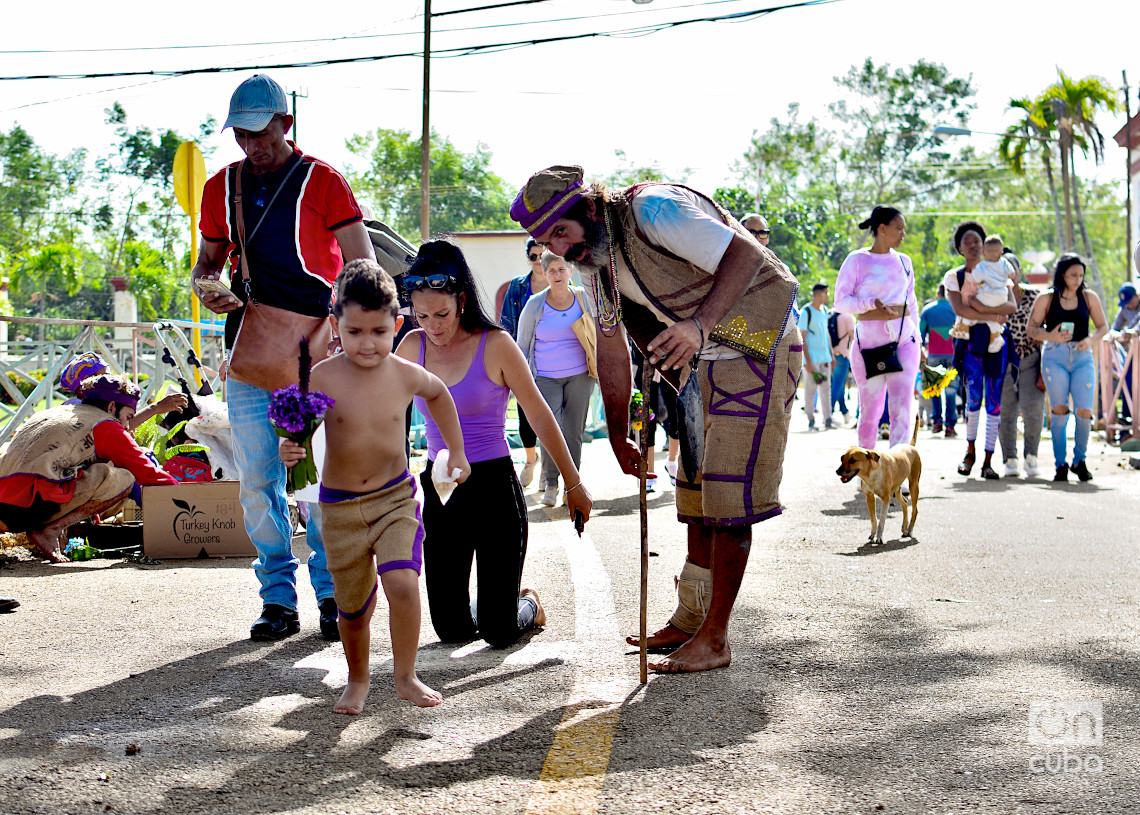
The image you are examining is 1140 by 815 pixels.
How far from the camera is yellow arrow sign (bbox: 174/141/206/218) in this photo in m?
11.9

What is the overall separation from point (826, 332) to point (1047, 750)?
1546 centimetres

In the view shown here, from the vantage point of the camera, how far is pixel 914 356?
361 inches

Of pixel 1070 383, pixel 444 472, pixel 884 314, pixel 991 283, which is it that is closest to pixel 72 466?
pixel 444 472

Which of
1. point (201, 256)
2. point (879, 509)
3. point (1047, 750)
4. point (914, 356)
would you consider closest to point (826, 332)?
point (914, 356)

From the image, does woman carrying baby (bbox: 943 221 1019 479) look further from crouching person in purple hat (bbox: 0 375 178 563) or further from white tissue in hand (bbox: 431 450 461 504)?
white tissue in hand (bbox: 431 450 461 504)

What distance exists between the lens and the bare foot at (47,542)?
711cm

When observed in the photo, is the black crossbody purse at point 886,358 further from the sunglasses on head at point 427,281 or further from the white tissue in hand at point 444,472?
the white tissue in hand at point 444,472

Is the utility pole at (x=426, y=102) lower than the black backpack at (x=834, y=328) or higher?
higher

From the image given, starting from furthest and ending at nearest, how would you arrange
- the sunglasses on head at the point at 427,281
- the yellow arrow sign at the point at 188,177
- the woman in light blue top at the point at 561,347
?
the yellow arrow sign at the point at 188,177 < the woman in light blue top at the point at 561,347 < the sunglasses on head at the point at 427,281

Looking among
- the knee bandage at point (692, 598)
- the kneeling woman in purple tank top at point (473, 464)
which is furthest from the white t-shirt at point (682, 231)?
the knee bandage at point (692, 598)

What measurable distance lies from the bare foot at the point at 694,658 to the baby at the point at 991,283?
799 cm

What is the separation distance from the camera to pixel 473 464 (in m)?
4.89

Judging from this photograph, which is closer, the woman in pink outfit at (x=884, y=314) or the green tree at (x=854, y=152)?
the woman in pink outfit at (x=884, y=314)

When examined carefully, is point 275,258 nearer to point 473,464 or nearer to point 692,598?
point 473,464
